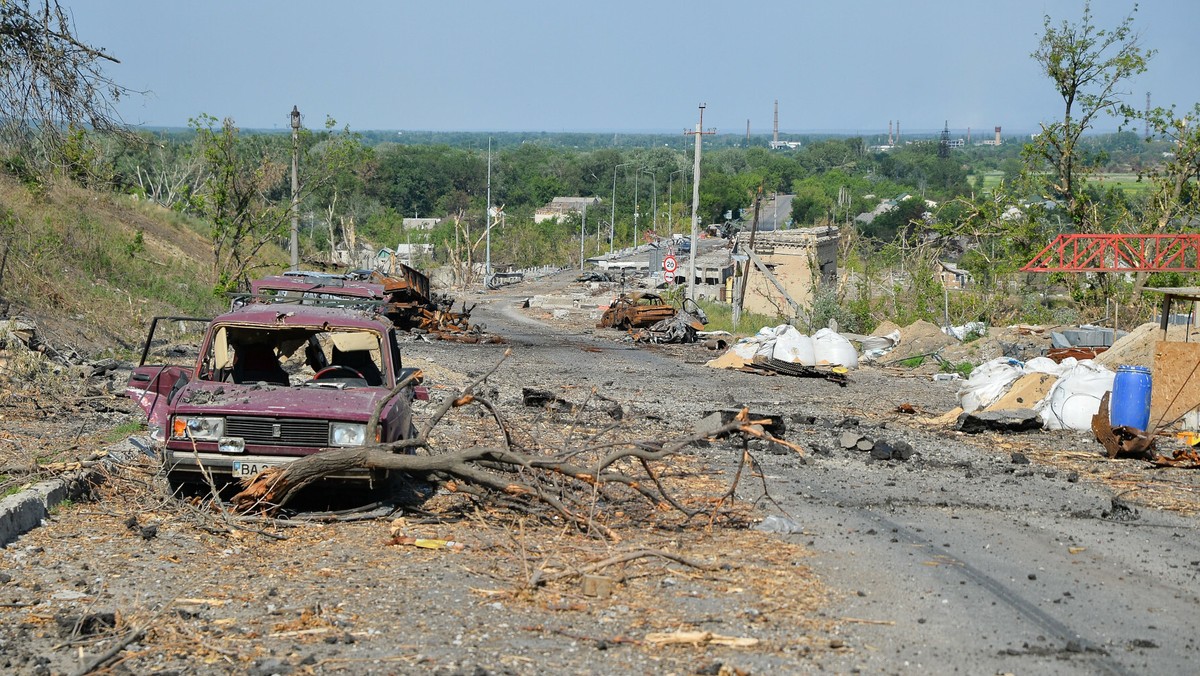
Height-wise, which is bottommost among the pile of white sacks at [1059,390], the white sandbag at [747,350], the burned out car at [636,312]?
the burned out car at [636,312]

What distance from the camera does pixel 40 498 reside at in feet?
27.2

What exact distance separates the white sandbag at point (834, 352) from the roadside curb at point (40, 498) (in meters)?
16.7

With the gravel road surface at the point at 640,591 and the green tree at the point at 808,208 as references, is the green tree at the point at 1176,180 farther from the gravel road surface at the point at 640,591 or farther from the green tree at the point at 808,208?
the green tree at the point at 808,208

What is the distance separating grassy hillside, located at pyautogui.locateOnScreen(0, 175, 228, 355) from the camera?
2120 cm

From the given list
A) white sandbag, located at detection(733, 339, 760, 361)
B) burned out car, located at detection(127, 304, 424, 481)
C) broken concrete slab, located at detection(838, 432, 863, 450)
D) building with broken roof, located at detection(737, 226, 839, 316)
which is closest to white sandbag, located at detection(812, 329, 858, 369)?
white sandbag, located at detection(733, 339, 760, 361)

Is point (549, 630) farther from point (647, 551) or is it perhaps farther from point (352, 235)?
point (352, 235)

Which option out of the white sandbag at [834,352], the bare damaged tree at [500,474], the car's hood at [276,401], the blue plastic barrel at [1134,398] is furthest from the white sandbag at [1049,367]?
the car's hood at [276,401]

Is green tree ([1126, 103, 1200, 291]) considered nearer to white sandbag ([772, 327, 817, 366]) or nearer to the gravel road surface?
white sandbag ([772, 327, 817, 366])

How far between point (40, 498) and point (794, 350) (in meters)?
17.7

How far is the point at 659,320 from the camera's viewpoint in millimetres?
34656

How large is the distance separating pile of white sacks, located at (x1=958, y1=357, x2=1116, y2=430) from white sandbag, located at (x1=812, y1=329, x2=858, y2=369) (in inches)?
240

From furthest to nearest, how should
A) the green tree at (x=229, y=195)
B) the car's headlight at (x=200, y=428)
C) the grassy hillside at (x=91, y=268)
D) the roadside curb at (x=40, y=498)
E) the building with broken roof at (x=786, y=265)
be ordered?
the building with broken roof at (x=786, y=265), the green tree at (x=229, y=195), the grassy hillside at (x=91, y=268), the car's headlight at (x=200, y=428), the roadside curb at (x=40, y=498)

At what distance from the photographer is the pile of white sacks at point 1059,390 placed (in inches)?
599

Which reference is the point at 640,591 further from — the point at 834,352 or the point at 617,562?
the point at 834,352
